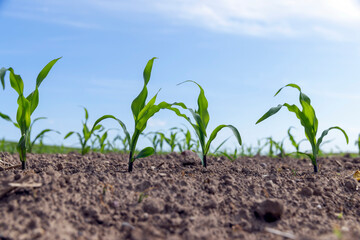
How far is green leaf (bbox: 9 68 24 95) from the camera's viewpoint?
9.68 feet

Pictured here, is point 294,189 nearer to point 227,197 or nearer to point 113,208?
point 227,197

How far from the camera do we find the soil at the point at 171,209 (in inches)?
75.8

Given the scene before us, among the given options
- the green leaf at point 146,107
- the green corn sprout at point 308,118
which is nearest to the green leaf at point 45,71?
the green leaf at point 146,107

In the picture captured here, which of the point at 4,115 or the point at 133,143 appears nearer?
the point at 133,143

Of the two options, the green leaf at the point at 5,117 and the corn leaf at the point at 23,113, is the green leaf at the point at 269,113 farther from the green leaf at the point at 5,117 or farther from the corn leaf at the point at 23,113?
the green leaf at the point at 5,117

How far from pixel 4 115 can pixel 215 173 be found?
227 centimetres

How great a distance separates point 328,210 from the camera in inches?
96.5

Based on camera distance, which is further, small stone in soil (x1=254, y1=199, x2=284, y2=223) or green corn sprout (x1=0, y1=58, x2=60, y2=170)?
green corn sprout (x1=0, y1=58, x2=60, y2=170)

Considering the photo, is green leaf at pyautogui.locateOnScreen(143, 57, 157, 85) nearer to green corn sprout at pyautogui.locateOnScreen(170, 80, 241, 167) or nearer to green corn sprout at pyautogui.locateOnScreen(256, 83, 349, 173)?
green corn sprout at pyautogui.locateOnScreen(170, 80, 241, 167)

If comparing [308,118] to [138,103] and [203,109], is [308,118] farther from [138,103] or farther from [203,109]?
[138,103]

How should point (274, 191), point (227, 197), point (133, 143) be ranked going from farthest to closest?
point (133, 143) → point (274, 191) → point (227, 197)

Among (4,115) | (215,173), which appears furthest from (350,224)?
(4,115)

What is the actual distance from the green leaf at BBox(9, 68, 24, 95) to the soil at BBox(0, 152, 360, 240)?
2.95ft

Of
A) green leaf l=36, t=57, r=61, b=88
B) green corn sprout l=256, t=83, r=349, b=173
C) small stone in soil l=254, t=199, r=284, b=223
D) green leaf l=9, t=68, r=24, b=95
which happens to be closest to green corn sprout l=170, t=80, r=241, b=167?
green corn sprout l=256, t=83, r=349, b=173
